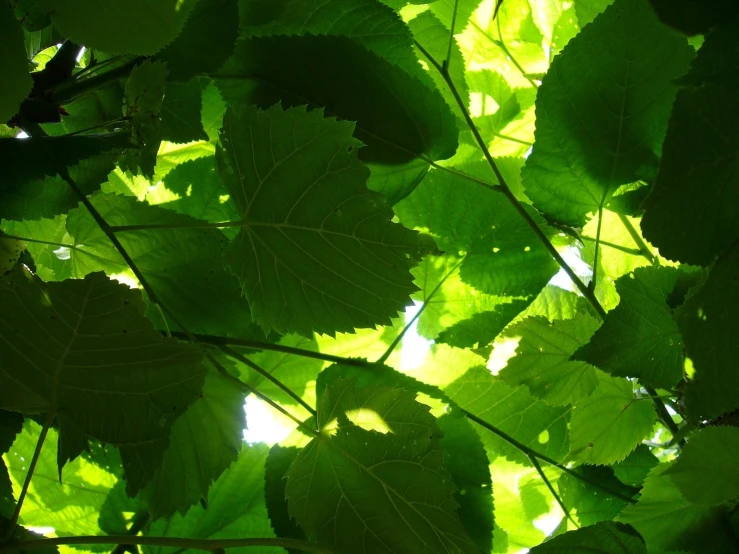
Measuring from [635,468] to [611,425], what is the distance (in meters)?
0.09

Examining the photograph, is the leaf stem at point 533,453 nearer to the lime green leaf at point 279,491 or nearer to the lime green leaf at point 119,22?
the lime green leaf at point 279,491

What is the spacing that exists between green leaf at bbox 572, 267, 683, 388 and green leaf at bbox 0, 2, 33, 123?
0.42 m

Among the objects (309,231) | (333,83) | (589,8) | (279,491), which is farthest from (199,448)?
(589,8)

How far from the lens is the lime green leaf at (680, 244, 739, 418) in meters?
0.36

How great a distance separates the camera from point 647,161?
0.58 metres

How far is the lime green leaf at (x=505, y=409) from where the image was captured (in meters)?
0.73

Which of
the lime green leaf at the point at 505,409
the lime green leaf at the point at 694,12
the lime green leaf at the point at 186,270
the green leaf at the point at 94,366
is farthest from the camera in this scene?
the lime green leaf at the point at 505,409

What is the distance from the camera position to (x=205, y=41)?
55 cm

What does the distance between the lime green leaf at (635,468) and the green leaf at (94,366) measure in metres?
0.47

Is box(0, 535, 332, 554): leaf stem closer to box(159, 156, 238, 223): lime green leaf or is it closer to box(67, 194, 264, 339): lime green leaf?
box(67, 194, 264, 339): lime green leaf

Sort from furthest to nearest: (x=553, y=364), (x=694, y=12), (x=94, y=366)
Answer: (x=553, y=364) < (x=94, y=366) < (x=694, y=12)

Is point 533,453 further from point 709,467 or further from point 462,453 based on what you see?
point 709,467

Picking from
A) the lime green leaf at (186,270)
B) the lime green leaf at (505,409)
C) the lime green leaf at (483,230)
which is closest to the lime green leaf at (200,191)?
the lime green leaf at (186,270)

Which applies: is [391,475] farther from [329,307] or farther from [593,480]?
[593,480]
